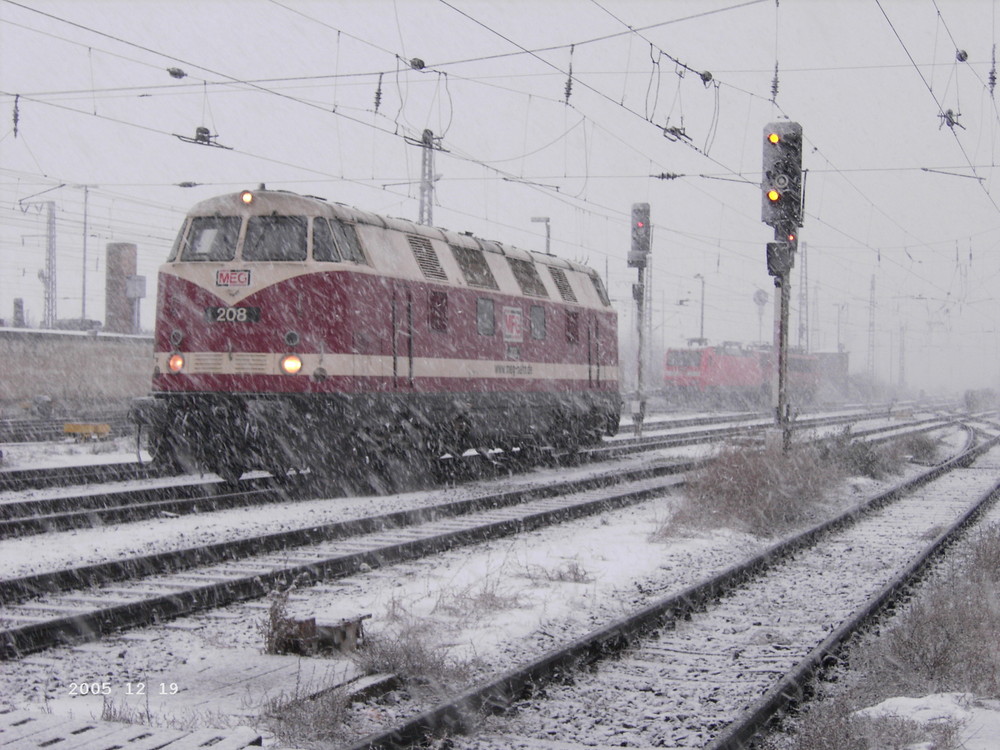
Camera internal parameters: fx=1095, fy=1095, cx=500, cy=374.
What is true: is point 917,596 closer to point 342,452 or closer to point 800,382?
point 342,452

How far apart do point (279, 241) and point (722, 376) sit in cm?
3803

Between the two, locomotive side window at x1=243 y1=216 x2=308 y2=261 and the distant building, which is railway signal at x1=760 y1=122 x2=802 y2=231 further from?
the distant building

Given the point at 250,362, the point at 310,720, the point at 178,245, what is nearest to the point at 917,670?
the point at 310,720

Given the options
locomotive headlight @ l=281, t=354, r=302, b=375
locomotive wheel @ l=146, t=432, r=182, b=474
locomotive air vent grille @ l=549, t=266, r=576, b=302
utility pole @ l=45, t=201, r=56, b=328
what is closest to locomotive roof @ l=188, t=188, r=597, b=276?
locomotive headlight @ l=281, t=354, r=302, b=375

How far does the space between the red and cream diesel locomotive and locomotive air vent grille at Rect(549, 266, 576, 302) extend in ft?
11.9

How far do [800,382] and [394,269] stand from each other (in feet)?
139

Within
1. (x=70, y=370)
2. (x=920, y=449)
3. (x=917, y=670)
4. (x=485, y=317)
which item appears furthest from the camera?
(x=70, y=370)

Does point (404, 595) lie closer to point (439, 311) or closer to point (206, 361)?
point (206, 361)

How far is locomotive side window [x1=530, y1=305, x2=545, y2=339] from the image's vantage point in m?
17.2

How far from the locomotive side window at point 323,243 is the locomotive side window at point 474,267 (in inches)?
109

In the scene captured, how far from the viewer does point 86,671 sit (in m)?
5.64

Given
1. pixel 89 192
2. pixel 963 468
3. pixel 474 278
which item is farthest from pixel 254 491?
pixel 89 192

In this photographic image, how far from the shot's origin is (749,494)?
12.1 meters

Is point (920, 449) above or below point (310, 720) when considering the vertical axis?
above
